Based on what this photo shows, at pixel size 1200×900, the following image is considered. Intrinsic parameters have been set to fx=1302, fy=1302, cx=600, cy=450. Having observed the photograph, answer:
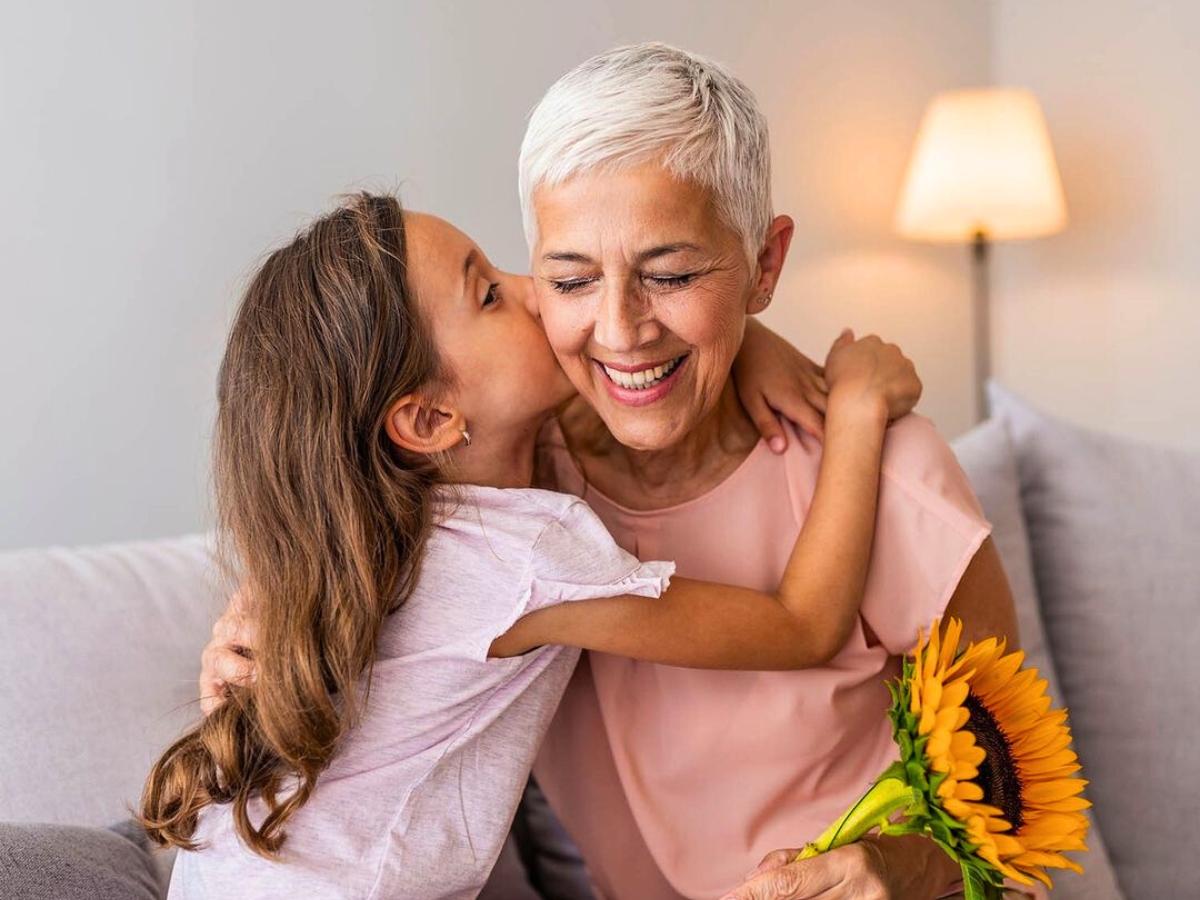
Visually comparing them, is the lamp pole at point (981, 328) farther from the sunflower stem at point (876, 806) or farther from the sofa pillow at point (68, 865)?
the sofa pillow at point (68, 865)

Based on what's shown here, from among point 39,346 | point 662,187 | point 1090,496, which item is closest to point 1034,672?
point 662,187

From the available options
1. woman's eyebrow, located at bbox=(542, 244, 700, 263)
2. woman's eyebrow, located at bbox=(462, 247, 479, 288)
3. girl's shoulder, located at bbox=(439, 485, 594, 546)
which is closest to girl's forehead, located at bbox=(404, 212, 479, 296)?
woman's eyebrow, located at bbox=(462, 247, 479, 288)

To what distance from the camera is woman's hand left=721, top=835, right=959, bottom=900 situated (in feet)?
3.80

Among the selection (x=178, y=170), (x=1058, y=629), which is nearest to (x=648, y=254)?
(x=1058, y=629)

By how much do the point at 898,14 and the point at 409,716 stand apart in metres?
2.88

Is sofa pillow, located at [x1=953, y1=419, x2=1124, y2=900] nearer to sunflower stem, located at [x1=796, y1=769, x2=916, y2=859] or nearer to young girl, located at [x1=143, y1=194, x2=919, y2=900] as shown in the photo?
young girl, located at [x1=143, y1=194, x2=919, y2=900]

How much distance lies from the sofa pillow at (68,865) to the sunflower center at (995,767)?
857mm

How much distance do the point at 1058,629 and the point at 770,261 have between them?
94cm

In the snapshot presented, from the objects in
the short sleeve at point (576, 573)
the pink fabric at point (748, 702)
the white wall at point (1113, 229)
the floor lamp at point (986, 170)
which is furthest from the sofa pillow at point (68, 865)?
the white wall at point (1113, 229)

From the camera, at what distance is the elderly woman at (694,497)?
136cm

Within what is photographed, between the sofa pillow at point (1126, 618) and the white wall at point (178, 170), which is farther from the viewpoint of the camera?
the white wall at point (178, 170)

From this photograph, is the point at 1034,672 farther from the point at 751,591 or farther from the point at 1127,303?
the point at 1127,303

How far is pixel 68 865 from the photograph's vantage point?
4.20ft

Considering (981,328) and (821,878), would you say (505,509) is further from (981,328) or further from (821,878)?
(981,328)
